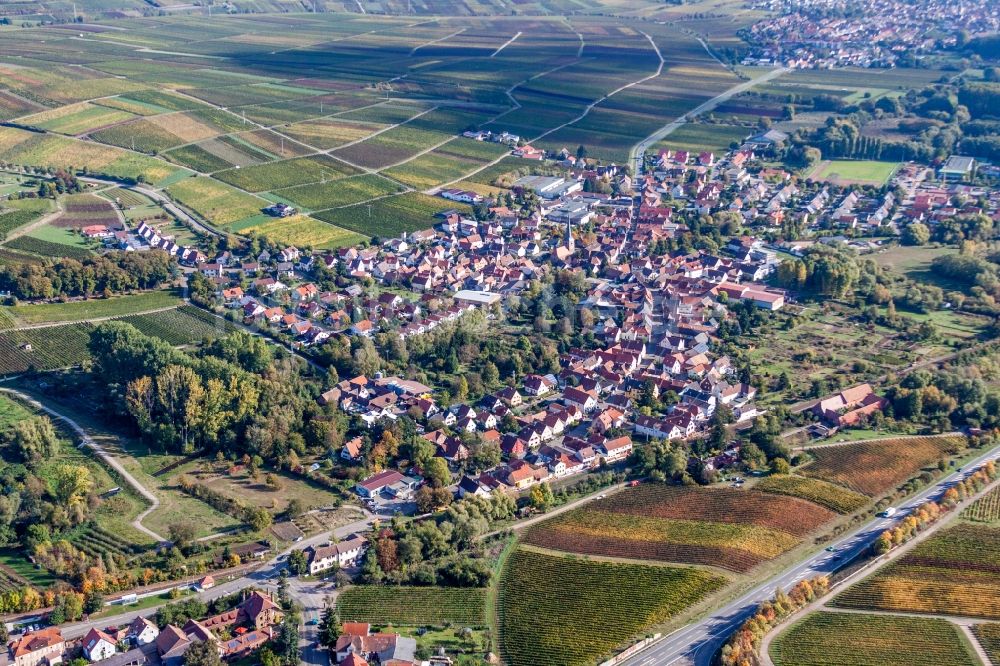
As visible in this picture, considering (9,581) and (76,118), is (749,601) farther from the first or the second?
(76,118)

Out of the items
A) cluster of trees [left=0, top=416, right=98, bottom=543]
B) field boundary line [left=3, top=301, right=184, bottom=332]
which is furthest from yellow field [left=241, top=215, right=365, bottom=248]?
cluster of trees [left=0, top=416, right=98, bottom=543]

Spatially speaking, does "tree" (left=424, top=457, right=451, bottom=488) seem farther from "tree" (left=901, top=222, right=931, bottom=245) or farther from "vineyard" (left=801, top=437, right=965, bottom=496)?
"tree" (left=901, top=222, right=931, bottom=245)

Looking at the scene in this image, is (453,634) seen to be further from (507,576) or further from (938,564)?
(938,564)

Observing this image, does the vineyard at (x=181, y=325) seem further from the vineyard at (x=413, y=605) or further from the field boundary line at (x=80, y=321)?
the vineyard at (x=413, y=605)

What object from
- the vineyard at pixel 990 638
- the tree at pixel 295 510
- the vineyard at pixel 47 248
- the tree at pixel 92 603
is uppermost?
the vineyard at pixel 47 248

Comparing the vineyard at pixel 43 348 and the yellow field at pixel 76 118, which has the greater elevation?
the yellow field at pixel 76 118

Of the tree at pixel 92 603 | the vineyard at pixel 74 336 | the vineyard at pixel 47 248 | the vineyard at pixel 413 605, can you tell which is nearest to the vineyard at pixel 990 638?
the vineyard at pixel 413 605

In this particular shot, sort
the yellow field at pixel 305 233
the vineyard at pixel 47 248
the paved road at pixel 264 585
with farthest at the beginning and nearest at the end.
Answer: the yellow field at pixel 305 233 → the vineyard at pixel 47 248 → the paved road at pixel 264 585
